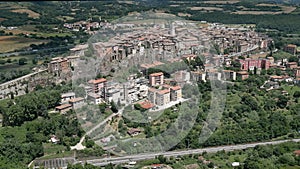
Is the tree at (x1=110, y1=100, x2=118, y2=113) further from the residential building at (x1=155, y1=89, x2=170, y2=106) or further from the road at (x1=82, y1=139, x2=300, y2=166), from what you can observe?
Result: the road at (x1=82, y1=139, x2=300, y2=166)

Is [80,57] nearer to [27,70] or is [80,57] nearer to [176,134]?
[27,70]

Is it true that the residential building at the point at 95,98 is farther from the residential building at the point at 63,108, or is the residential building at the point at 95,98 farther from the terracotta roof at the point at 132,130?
the terracotta roof at the point at 132,130

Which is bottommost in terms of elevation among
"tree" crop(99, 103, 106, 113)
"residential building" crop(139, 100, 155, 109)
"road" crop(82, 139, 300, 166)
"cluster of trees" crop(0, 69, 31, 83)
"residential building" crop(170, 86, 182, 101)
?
"road" crop(82, 139, 300, 166)

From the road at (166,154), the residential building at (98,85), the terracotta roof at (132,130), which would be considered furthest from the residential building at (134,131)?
the residential building at (98,85)

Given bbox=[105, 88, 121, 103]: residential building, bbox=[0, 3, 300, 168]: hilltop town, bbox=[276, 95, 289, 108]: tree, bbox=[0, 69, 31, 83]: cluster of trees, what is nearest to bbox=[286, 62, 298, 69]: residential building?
bbox=[0, 3, 300, 168]: hilltop town

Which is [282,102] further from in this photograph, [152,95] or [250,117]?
[152,95]

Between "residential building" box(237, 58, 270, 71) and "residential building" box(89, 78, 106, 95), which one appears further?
"residential building" box(237, 58, 270, 71)

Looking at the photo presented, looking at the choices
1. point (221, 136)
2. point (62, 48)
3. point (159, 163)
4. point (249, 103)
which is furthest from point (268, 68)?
point (62, 48)

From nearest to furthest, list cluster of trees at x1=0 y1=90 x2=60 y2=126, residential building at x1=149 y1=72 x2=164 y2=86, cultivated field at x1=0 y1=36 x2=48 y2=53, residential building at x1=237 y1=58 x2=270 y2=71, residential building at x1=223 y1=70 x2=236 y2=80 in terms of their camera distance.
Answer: cluster of trees at x1=0 y1=90 x2=60 y2=126, residential building at x1=149 y1=72 x2=164 y2=86, residential building at x1=223 y1=70 x2=236 y2=80, residential building at x1=237 y1=58 x2=270 y2=71, cultivated field at x1=0 y1=36 x2=48 y2=53
